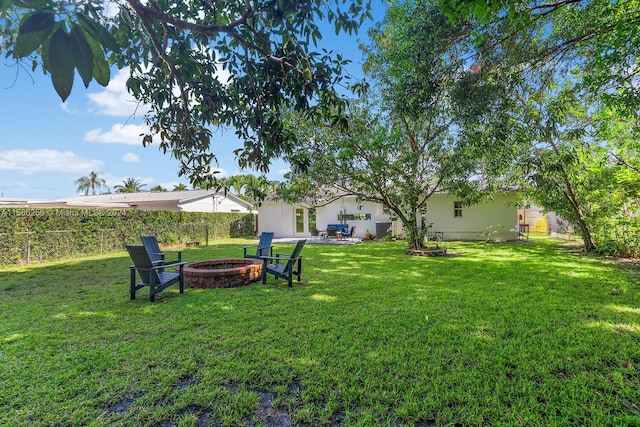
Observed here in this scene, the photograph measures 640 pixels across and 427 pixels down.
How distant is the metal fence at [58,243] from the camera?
10.4 meters

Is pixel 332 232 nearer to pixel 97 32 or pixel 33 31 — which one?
pixel 97 32

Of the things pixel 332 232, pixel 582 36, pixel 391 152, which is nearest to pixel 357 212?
pixel 332 232

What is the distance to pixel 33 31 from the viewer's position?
1052mm

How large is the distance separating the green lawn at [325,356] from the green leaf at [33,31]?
2629 millimetres

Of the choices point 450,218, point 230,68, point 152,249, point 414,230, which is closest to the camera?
point 230,68

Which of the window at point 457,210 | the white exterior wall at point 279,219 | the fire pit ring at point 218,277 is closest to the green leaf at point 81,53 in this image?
the fire pit ring at point 218,277

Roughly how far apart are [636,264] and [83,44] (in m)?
13.5

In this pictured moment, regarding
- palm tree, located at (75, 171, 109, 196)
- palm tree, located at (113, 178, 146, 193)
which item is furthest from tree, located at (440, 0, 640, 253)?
palm tree, located at (75, 171, 109, 196)

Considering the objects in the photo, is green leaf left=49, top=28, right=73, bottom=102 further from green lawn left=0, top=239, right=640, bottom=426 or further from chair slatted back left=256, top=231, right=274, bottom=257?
chair slatted back left=256, top=231, right=274, bottom=257

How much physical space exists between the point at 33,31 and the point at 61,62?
0.45 feet

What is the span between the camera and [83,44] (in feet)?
3.61

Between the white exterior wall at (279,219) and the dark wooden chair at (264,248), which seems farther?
the white exterior wall at (279,219)

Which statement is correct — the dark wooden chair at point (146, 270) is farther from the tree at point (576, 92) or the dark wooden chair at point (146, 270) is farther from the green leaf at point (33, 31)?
the tree at point (576, 92)

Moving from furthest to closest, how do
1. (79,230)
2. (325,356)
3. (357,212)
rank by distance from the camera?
(357,212) → (79,230) → (325,356)
